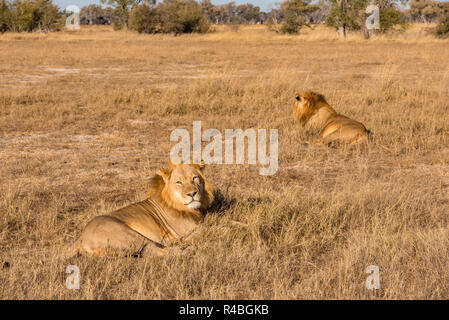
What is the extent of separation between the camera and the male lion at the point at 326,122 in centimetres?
794

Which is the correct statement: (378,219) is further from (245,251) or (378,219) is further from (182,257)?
(182,257)

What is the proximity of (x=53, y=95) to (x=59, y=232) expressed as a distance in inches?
313

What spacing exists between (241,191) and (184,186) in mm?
1978

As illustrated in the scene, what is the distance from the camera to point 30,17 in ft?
149

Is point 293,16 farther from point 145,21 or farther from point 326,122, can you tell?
point 326,122

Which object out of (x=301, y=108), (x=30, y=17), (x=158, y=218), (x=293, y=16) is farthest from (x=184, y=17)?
(x=158, y=218)

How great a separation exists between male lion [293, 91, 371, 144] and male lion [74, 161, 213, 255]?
4038mm

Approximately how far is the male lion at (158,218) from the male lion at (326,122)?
4038 mm

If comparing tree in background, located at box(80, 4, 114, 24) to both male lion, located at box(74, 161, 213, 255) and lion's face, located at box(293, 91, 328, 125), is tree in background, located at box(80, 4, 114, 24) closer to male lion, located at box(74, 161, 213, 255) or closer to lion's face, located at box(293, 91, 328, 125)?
lion's face, located at box(293, 91, 328, 125)

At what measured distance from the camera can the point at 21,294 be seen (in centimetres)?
347

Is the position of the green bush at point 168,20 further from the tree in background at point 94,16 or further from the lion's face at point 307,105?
the tree in background at point 94,16

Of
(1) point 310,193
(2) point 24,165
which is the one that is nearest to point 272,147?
(1) point 310,193

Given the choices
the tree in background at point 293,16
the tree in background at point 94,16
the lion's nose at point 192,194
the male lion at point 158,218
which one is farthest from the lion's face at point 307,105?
the tree in background at point 94,16

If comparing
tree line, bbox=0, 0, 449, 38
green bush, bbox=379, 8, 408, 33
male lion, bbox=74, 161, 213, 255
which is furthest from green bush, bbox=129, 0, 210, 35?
male lion, bbox=74, 161, 213, 255
